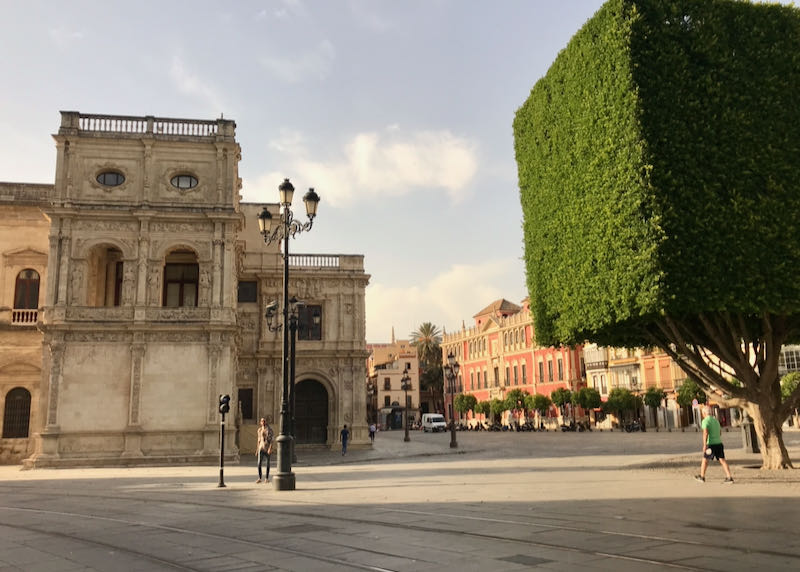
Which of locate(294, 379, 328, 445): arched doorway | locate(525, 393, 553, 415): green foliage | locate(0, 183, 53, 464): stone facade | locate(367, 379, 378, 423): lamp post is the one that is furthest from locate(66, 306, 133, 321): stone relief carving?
locate(367, 379, 378, 423): lamp post

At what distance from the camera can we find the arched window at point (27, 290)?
1272 inches

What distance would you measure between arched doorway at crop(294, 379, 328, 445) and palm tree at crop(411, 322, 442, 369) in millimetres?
53946

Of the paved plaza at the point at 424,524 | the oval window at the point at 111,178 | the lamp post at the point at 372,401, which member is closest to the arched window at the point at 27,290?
the oval window at the point at 111,178

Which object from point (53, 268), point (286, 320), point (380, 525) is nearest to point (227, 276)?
point (53, 268)

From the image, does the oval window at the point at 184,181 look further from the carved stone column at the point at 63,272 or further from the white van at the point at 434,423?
the white van at the point at 434,423

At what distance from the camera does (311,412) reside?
40.0 meters

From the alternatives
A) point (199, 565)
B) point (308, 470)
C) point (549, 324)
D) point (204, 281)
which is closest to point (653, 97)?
point (549, 324)

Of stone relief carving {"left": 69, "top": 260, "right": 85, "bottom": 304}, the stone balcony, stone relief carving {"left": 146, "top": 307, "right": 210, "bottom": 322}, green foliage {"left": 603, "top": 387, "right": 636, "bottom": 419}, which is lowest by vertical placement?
green foliage {"left": 603, "top": 387, "right": 636, "bottom": 419}

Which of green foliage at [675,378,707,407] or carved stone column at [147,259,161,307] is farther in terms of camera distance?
green foliage at [675,378,707,407]

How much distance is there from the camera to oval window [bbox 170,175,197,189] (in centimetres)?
3152

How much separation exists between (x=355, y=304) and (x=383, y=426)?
5746 cm

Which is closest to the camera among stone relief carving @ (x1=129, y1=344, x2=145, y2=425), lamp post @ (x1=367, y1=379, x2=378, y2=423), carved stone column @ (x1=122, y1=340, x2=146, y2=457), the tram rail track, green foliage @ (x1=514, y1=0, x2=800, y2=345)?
the tram rail track

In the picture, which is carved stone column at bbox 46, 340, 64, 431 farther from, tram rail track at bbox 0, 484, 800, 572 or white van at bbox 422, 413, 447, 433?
white van at bbox 422, 413, 447, 433

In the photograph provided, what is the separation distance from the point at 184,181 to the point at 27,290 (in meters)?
9.93
